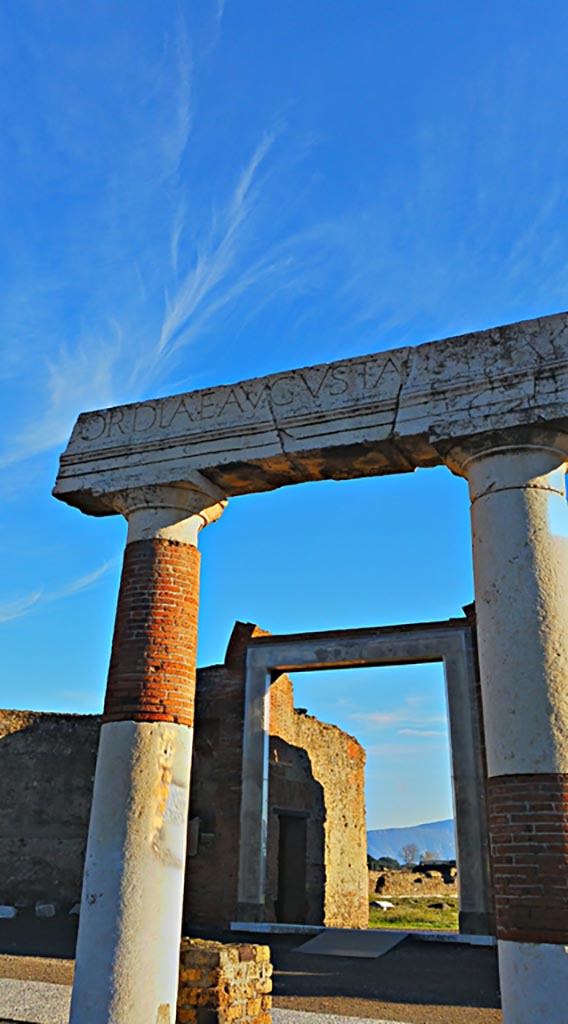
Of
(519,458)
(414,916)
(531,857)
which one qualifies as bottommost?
(414,916)

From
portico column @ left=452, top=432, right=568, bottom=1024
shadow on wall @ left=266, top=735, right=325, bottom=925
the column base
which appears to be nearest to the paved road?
the column base

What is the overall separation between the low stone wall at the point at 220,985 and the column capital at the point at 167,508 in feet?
10.3

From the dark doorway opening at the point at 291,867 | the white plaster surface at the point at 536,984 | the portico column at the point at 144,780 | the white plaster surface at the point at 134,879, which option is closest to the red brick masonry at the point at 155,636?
the portico column at the point at 144,780

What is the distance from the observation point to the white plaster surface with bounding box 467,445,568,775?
494 centimetres

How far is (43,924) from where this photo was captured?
13742 millimetres

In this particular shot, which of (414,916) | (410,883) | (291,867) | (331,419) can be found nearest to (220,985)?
(331,419)

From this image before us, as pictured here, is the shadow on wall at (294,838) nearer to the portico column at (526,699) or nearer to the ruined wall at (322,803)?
the ruined wall at (322,803)

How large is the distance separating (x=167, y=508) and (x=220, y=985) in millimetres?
3628

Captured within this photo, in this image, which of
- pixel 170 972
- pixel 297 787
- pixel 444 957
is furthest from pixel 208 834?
pixel 170 972

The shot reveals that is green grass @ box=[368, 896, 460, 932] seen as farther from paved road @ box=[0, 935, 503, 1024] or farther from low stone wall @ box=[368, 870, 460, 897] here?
paved road @ box=[0, 935, 503, 1024]

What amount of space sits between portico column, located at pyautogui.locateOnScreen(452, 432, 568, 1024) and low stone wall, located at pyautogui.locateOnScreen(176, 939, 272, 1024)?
2.15 metres

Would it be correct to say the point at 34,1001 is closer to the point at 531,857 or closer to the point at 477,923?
the point at 531,857

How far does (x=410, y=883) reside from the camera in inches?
1026

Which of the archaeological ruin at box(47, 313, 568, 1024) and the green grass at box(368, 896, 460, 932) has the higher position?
the archaeological ruin at box(47, 313, 568, 1024)
